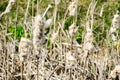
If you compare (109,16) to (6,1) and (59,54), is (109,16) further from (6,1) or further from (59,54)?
(59,54)

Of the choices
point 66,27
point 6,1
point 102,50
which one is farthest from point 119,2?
point 102,50

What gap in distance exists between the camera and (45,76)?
2.22 m

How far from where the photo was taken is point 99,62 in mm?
2482

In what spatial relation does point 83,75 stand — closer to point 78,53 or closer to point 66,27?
point 78,53

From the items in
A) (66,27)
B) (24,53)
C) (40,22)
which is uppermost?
(40,22)

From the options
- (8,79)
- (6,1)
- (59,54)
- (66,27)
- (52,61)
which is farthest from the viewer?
(6,1)

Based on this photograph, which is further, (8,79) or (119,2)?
(119,2)

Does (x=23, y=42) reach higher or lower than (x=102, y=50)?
higher

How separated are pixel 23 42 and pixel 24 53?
1.9 inches

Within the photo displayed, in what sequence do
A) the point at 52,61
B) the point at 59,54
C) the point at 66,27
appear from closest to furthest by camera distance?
the point at 52,61 < the point at 59,54 < the point at 66,27

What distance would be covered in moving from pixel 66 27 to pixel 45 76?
5.73 feet

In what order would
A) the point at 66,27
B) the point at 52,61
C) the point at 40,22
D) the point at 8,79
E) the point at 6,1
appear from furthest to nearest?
1. the point at 6,1
2. the point at 66,27
3. the point at 52,61
4. the point at 8,79
5. the point at 40,22

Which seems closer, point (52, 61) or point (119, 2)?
point (52, 61)

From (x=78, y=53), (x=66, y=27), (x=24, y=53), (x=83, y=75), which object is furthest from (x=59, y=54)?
(x=66, y=27)
